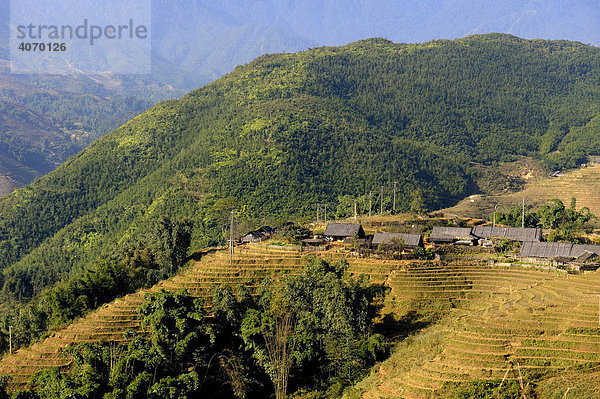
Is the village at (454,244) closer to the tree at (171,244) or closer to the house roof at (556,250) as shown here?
the house roof at (556,250)

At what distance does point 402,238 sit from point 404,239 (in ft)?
1.52

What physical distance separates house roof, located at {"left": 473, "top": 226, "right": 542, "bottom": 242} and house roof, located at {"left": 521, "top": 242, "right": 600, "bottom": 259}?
5.65 meters

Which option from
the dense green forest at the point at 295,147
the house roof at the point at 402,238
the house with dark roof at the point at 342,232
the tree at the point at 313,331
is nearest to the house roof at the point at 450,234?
the house roof at the point at 402,238

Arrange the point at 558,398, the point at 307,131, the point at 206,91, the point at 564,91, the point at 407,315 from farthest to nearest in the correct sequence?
the point at 564,91 → the point at 206,91 → the point at 307,131 → the point at 407,315 → the point at 558,398

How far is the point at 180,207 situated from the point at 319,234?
117 feet

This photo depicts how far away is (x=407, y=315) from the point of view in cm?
4225

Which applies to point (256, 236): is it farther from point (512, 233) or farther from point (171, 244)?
point (512, 233)

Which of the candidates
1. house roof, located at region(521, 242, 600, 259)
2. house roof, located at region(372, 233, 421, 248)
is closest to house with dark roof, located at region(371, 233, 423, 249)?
house roof, located at region(372, 233, 421, 248)

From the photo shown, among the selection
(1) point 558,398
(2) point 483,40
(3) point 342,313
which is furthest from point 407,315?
(2) point 483,40

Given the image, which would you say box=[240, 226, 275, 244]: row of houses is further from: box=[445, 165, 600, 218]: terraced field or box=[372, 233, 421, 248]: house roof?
box=[445, 165, 600, 218]: terraced field

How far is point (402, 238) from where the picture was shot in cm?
5444

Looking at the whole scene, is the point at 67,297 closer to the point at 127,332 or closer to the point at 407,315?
the point at 127,332

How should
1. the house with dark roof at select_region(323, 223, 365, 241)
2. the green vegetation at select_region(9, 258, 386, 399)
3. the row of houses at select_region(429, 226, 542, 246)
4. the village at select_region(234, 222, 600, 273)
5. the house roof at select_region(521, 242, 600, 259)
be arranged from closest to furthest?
the green vegetation at select_region(9, 258, 386, 399)
the village at select_region(234, 222, 600, 273)
the house roof at select_region(521, 242, 600, 259)
the row of houses at select_region(429, 226, 542, 246)
the house with dark roof at select_region(323, 223, 365, 241)

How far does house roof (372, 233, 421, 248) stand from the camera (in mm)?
54344
